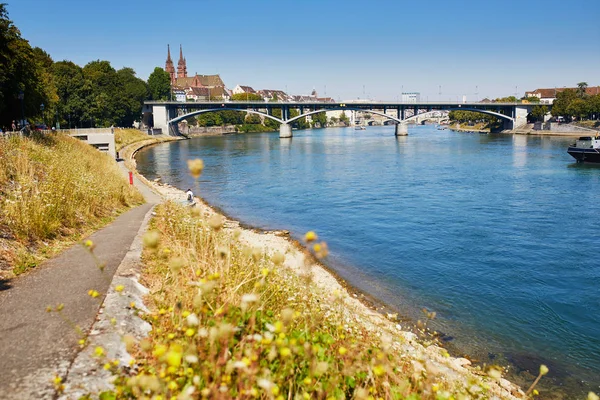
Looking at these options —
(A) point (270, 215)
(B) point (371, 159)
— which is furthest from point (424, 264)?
(B) point (371, 159)

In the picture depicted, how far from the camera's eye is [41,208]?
30.2 feet

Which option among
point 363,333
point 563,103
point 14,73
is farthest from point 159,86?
point 363,333

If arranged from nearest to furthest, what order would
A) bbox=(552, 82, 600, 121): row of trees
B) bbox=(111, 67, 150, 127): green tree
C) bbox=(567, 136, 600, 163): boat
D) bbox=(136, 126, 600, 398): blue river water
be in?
bbox=(136, 126, 600, 398): blue river water, bbox=(567, 136, 600, 163): boat, bbox=(111, 67, 150, 127): green tree, bbox=(552, 82, 600, 121): row of trees

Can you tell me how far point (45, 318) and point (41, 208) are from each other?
495 centimetres

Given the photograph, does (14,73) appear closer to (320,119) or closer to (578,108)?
(578,108)

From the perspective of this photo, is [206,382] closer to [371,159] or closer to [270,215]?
[270,215]

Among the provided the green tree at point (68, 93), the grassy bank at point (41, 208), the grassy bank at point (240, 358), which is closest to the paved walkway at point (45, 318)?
the grassy bank at point (41, 208)

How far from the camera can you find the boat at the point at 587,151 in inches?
1880

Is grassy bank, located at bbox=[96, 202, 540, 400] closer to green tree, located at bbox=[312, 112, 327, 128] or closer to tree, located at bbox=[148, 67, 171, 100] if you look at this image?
tree, located at bbox=[148, 67, 171, 100]

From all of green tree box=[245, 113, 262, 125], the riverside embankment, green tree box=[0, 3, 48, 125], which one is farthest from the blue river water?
green tree box=[245, 113, 262, 125]

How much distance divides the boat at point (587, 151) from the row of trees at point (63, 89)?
51.9 m

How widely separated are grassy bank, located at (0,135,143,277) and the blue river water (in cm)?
848

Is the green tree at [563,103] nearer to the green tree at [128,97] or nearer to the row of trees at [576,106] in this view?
the row of trees at [576,106]

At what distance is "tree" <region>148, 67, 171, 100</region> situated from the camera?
117 metres
